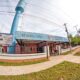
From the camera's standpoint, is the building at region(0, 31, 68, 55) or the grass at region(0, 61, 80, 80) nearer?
the grass at region(0, 61, 80, 80)

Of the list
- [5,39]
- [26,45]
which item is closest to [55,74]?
[5,39]

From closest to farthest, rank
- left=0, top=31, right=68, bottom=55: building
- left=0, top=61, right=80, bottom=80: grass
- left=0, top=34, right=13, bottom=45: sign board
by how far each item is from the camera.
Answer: left=0, top=61, right=80, bottom=80: grass, left=0, top=34, right=13, bottom=45: sign board, left=0, top=31, right=68, bottom=55: building

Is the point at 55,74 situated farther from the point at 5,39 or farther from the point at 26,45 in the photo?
the point at 26,45

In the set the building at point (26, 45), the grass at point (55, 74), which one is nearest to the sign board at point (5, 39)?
the building at point (26, 45)

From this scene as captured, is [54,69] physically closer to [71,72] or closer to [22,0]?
[71,72]

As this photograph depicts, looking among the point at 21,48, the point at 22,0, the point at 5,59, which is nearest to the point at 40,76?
the point at 5,59

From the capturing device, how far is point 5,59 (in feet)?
76.7

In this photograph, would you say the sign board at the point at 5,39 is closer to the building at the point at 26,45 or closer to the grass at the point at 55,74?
the building at the point at 26,45

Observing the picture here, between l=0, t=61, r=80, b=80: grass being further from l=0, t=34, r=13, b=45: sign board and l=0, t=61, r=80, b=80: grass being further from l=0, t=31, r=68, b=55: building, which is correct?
l=0, t=34, r=13, b=45: sign board

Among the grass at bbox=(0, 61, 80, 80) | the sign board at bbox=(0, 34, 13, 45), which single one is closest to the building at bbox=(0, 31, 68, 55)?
the sign board at bbox=(0, 34, 13, 45)

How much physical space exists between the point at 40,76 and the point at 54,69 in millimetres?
3294

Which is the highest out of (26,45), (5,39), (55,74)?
(5,39)

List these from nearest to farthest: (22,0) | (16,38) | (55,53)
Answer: (16,38), (55,53), (22,0)

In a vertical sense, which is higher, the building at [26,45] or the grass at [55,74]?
the building at [26,45]
